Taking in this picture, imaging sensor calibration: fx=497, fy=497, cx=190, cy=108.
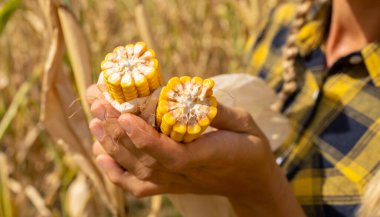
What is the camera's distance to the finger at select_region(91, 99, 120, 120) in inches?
20.1

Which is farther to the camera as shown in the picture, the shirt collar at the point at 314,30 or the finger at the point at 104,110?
the shirt collar at the point at 314,30

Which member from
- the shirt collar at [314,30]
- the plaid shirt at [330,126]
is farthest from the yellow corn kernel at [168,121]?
the shirt collar at [314,30]

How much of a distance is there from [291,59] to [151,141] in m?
0.48

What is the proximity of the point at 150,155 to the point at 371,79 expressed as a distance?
426mm

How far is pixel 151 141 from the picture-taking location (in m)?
0.49

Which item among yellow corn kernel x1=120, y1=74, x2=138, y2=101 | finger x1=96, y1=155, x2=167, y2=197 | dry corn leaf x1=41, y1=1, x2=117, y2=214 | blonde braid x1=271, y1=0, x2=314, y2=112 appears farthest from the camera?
blonde braid x1=271, y1=0, x2=314, y2=112

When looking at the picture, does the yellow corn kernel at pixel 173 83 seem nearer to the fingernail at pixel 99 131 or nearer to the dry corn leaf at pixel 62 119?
the fingernail at pixel 99 131

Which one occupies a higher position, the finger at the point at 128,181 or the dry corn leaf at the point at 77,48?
the dry corn leaf at the point at 77,48

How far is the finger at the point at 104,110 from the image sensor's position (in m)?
0.51

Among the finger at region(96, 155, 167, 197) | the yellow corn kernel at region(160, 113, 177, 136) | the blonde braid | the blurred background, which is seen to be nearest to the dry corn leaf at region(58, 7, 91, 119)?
the blurred background

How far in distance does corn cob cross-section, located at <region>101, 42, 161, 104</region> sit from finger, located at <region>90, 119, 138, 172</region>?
69mm

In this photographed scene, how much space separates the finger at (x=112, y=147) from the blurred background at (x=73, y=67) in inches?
2.2

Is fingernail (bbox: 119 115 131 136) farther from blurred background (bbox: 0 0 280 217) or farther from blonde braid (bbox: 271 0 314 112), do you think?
blonde braid (bbox: 271 0 314 112)

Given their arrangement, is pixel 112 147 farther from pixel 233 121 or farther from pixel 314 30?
pixel 314 30
